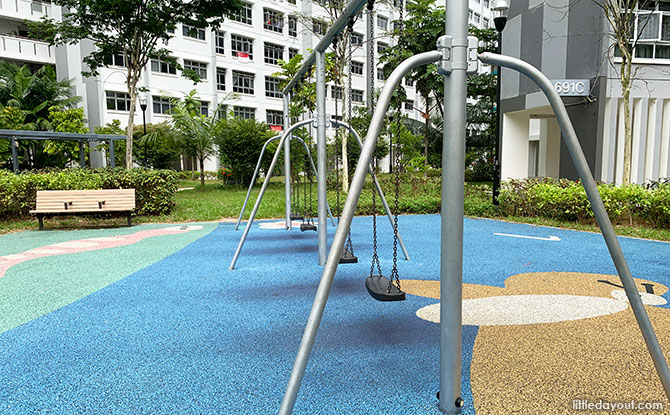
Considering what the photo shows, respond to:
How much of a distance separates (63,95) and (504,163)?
22267 millimetres

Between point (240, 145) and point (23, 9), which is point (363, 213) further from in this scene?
point (23, 9)

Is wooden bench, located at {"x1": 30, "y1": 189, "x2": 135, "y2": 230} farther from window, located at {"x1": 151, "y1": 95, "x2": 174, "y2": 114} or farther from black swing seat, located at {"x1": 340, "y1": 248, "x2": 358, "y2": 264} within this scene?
window, located at {"x1": 151, "y1": 95, "x2": 174, "y2": 114}

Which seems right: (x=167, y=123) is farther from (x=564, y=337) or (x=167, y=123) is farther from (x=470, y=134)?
(x=564, y=337)

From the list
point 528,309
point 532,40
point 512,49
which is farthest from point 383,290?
point 512,49

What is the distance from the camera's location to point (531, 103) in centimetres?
1258

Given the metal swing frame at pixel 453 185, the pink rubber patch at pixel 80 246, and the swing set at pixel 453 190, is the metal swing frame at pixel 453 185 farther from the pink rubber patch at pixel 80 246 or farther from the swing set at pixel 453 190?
the pink rubber patch at pixel 80 246

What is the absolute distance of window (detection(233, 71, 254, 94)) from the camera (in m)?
29.8

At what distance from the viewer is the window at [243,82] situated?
2982cm

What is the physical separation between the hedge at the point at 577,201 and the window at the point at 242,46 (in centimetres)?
2517

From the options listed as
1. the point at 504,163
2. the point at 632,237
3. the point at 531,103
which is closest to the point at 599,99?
the point at 531,103

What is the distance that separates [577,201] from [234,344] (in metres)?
7.30

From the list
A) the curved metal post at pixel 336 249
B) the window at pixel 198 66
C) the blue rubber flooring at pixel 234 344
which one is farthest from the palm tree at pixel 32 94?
the curved metal post at pixel 336 249

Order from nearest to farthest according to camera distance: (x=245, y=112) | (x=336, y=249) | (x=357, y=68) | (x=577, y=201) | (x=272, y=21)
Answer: (x=336, y=249) < (x=577, y=201) < (x=245, y=112) < (x=272, y=21) < (x=357, y=68)

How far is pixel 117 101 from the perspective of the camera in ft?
82.0
